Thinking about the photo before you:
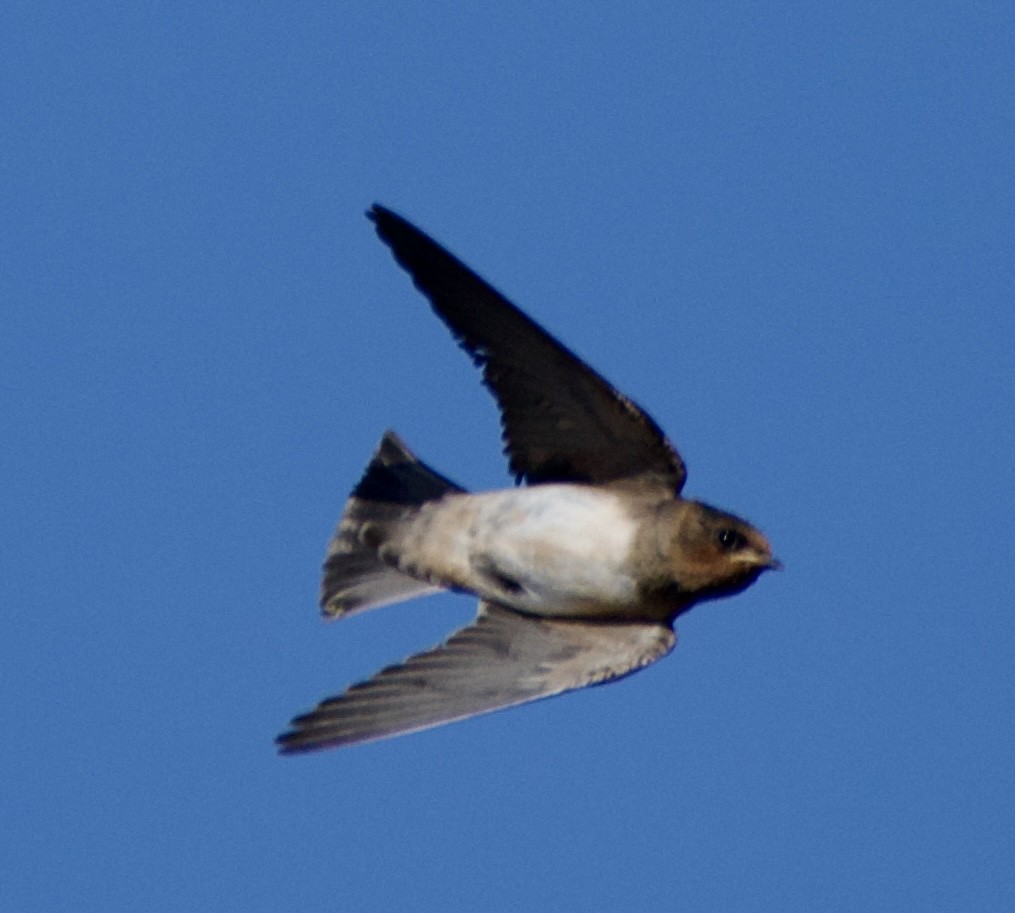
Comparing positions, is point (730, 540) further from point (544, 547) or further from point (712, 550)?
point (544, 547)

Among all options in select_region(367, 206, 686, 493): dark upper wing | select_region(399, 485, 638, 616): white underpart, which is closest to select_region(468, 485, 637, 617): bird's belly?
select_region(399, 485, 638, 616): white underpart

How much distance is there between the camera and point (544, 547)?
7465 mm

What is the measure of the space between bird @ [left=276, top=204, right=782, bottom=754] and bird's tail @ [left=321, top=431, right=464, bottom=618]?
0.34 meters

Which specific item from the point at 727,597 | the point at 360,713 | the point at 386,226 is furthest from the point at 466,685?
the point at 386,226

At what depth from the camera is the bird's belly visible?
7.44m

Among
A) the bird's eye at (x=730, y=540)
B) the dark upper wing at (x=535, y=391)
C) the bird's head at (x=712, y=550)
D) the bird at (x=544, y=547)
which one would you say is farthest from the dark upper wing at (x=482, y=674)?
the dark upper wing at (x=535, y=391)

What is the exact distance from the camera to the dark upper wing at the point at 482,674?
7.13 metres

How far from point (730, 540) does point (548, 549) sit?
1.97 feet

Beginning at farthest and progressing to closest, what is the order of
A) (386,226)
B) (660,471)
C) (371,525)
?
1. (371,525)
2. (660,471)
3. (386,226)

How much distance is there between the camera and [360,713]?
716 centimetres

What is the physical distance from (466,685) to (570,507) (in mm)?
684

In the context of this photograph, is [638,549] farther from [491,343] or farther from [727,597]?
[491,343]

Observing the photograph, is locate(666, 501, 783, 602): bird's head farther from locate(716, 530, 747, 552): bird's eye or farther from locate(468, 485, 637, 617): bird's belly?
locate(468, 485, 637, 617): bird's belly

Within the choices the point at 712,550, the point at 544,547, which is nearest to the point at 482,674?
the point at 544,547
